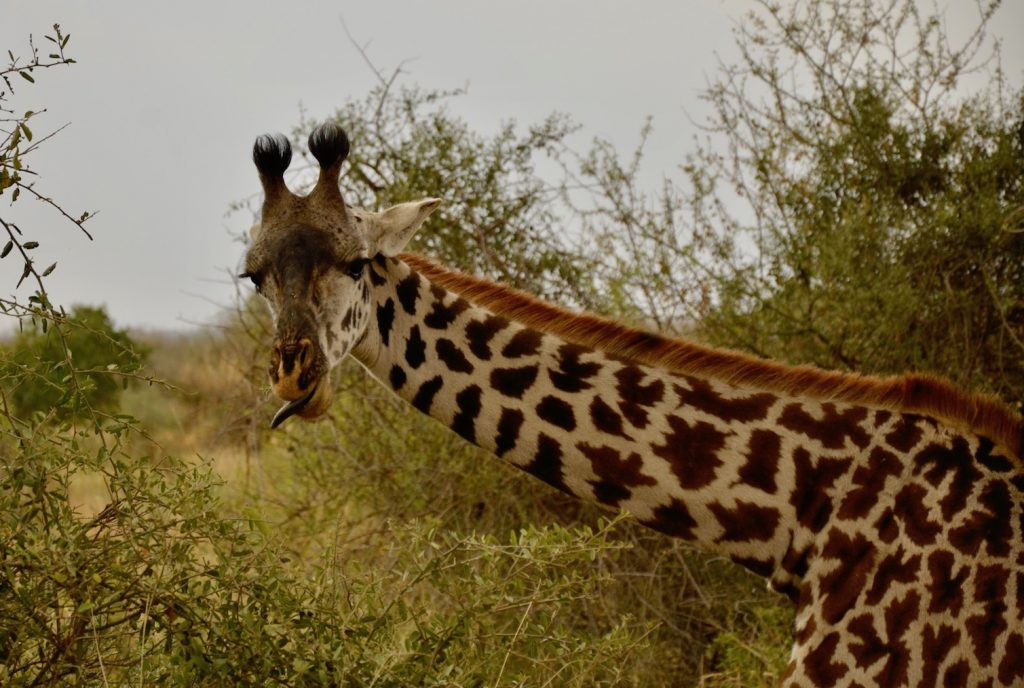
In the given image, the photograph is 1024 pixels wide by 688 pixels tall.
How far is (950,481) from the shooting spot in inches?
136

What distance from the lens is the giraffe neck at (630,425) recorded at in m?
3.58

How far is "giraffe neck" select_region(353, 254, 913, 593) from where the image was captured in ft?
11.8

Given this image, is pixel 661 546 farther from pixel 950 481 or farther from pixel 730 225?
pixel 950 481

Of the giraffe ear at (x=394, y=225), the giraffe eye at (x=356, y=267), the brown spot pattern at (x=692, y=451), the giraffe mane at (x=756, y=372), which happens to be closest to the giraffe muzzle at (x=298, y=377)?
the giraffe eye at (x=356, y=267)

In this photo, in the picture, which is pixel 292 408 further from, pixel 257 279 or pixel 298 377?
pixel 257 279

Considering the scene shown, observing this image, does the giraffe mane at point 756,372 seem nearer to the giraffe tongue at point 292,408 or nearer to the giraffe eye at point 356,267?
the giraffe eye at point 356,267

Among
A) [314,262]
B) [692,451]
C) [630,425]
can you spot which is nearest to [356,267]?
[314,262]

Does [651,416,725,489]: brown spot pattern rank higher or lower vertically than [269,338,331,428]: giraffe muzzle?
lower

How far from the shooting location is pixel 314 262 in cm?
382

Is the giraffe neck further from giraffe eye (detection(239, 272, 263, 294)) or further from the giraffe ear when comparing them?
giraffe eye (detection(239, 272, 263, 294))

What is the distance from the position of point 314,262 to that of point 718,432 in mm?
1397

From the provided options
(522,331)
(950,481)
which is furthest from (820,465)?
(522,331)

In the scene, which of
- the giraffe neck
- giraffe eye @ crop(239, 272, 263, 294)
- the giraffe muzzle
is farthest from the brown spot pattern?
giraffe eye @ crop(239, 272, 263, 294)

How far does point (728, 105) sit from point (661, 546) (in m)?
2.97
